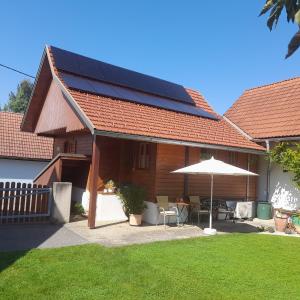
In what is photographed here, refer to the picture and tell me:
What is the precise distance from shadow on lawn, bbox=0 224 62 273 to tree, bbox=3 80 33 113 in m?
58.0

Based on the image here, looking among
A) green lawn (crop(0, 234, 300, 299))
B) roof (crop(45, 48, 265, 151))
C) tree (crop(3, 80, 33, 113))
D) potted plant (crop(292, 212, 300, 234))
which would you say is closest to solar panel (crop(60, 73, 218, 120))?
roof (crop(45, 48, 265, 151))

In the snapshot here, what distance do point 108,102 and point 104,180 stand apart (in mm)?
3042

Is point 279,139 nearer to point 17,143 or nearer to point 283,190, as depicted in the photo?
point 283,190

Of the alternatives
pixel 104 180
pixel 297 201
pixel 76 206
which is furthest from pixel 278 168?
pixel 76 206

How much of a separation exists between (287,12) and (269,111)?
671cm

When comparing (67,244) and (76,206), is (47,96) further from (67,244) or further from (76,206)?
(67,244)

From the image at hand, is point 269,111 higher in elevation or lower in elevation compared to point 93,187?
higher

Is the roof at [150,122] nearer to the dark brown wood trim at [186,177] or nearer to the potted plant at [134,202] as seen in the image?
the dark brown wood trim at [186,177]

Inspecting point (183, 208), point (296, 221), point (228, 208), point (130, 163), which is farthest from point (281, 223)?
point (130, 163)

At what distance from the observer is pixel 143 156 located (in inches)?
515

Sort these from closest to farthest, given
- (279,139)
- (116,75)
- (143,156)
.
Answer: (143,156) → (279,139) → (116,75)

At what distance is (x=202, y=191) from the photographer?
13.8 metres

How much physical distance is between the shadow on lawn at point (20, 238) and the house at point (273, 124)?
30.6ft

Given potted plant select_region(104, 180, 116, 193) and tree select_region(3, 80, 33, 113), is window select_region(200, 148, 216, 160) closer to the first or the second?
potted plant select_region(104, 180, 116, 193)
